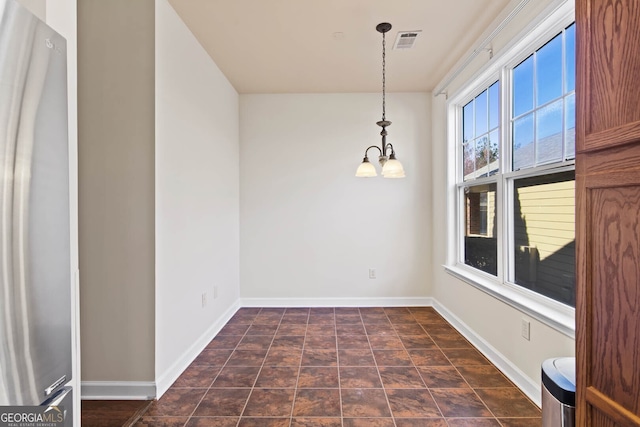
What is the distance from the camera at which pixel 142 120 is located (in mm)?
1988

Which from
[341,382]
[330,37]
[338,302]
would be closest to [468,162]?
[330,37]

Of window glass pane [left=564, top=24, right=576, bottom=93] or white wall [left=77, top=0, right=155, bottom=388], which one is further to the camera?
white wall [left=77, top=0, right=155, bottom=388]

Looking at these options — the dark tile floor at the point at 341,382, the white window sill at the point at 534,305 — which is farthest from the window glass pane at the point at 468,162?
the dark tile floor at the point at 341,382

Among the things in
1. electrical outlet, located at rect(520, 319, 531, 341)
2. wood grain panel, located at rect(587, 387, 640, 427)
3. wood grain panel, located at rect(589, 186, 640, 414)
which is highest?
wood grain panel, located at rect(589, 186, 640, 414)

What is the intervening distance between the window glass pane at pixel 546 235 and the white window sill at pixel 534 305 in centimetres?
6

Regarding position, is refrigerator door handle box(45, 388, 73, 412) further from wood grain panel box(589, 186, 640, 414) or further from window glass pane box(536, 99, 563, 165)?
window glass pane box(536, 99, 563, 165)

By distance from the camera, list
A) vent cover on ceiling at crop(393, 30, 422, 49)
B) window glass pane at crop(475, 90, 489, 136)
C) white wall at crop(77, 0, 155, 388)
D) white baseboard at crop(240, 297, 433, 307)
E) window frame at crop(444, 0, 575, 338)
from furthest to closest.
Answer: white baseboard at crop(240, 297, 433, 307), window glass pane at crop(475, 90, 489, 136), vent cover on ceiling at crop(393, 30, 422, 49), white wall at crop(77, 0, 155, 388), window frame at crop(444, 0, 575, 338)

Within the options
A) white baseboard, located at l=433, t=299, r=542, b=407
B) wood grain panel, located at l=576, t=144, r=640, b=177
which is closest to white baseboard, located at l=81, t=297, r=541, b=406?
white baseboard, located at l=433, t=299, r=542, b=407

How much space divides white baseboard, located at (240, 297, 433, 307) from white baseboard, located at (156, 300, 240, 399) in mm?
573

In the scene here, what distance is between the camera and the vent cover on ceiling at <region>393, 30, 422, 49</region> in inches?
102

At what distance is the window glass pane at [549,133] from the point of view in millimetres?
1917

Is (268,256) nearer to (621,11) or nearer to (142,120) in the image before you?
(142,120)

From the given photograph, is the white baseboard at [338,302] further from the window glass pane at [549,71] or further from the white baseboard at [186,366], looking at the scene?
the window glass pane at [549,71]

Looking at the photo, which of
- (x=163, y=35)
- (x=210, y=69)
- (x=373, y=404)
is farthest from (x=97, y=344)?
(x=210, y=69)
